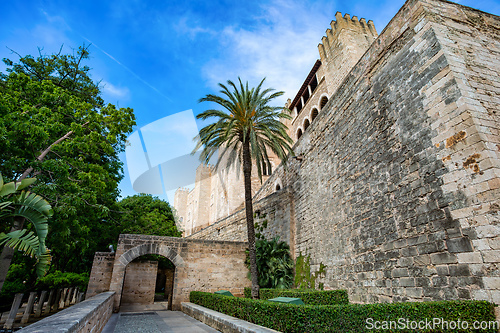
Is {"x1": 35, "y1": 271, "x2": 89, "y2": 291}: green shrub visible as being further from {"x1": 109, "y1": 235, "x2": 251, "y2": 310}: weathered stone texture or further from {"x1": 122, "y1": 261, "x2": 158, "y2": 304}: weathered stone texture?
{"x1": 109, "y1": 235, "x2": 251, "y2": 310}: weathered stone texture

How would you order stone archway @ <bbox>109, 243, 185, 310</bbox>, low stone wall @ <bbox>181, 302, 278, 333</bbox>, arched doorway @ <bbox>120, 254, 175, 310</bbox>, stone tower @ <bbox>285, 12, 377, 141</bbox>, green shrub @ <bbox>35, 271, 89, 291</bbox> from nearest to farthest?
1. low stone wall @ <bbox>181, 302, 278, 333</bbox>
2. stone archway @ <bbox>109, 243, 185, 310</bbox>
3. green shrub @ <bbox>35, 271, 89, 291</bbox>
4. stone tower @ <bbox>285, 12, 377, 141</bbox>
5. arched doorway @ <bbox>120, 254, 175, 310</bbox>

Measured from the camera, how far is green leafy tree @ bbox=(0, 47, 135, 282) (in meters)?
7.68

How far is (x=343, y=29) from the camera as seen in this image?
15.6 metres

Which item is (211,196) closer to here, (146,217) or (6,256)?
(146,217)

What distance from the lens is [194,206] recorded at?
1613 inches

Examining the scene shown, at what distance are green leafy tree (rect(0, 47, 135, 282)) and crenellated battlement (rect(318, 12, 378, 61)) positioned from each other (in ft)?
44.8

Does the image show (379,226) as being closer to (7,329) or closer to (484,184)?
(484,184)

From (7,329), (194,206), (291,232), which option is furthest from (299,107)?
(194,206)

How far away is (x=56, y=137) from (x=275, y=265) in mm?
Result: 10889

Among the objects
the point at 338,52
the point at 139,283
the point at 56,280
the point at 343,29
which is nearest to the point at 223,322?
the point at 56,280

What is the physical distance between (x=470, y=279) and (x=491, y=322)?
0.66 m

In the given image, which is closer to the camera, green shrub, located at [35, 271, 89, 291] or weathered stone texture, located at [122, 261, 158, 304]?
green shrub, located at [35, 271, 89, 291]

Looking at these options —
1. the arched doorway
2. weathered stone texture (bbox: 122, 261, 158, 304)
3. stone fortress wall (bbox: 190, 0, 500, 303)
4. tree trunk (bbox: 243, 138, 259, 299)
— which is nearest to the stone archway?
tree trunk (bbox: 243, 138, 259, 299)

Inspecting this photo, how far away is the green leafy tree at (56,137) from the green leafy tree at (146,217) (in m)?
2.40
